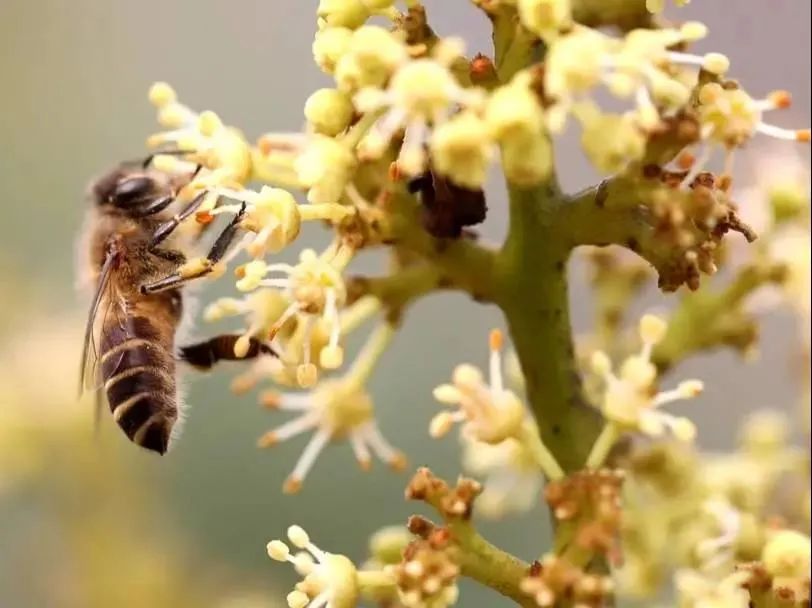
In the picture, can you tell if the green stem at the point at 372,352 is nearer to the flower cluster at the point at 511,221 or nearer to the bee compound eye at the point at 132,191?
the flower cluster at the point at 511,221

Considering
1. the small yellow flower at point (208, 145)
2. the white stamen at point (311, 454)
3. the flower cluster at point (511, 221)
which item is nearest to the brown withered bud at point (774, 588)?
the flower cluster at point (511, 221)

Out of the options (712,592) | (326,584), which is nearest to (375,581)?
(326,584)

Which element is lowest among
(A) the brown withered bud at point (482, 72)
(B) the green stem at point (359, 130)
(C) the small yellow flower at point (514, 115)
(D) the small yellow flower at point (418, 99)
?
(C) the small yellow flower at point (514, 115)

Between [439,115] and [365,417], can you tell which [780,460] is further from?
[439,115]

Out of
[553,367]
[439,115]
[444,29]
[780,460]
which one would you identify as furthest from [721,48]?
[439,115]

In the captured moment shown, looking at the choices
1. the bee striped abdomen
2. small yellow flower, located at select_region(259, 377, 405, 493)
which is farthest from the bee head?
small yellow flower, located at select_region(259, 377, 405, 493)
